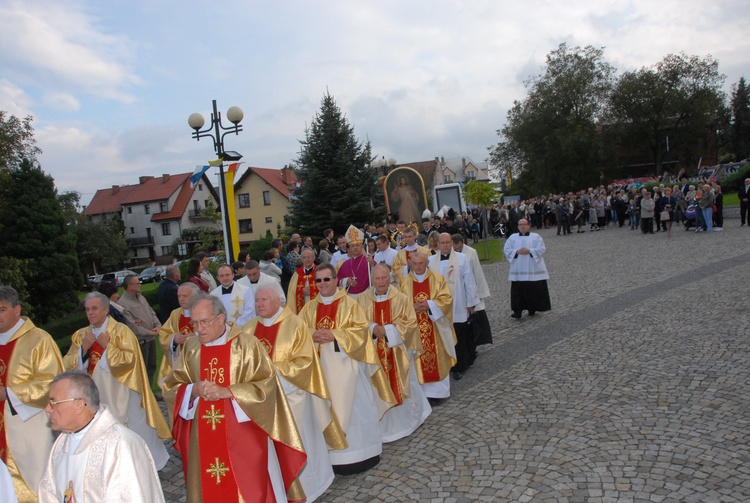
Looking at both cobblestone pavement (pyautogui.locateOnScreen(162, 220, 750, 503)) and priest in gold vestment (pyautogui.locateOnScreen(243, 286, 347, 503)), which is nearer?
cobblestone pavement (pyautogui.locateOnScreen(162, 220, 750, 503))

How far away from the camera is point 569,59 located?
43.4 metres

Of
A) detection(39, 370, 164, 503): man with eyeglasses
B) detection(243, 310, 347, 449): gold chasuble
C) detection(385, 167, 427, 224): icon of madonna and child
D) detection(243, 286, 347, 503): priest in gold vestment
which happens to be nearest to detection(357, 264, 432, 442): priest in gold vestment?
detection(243, 286, 347, 503): priest in gold vestment

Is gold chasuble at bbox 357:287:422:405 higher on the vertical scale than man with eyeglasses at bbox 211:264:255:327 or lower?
lower

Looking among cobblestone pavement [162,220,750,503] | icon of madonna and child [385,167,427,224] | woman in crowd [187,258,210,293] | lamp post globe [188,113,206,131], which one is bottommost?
cobblestone pavement [162,220,750,503]

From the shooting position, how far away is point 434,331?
281 inches

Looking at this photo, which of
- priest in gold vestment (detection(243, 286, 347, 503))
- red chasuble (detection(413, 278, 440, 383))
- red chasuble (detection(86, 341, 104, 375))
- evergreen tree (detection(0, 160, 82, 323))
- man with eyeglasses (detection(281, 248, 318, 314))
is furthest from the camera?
evergreen tree (detection(0, 160, 82, 323))

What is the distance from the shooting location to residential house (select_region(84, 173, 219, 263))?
5978cm

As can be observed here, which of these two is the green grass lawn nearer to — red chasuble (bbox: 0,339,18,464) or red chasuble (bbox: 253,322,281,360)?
red chasuble (bbox: 253,322,281,360)

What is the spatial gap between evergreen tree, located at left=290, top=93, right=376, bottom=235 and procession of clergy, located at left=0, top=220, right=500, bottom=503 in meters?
16.4

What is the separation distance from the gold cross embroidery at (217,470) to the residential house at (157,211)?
57.1 metres

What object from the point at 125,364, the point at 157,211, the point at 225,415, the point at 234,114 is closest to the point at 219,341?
the point at 225,415

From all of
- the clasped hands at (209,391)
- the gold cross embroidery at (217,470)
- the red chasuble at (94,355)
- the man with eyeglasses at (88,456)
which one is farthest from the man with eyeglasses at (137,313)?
the man with eyeglasses at (88,456)

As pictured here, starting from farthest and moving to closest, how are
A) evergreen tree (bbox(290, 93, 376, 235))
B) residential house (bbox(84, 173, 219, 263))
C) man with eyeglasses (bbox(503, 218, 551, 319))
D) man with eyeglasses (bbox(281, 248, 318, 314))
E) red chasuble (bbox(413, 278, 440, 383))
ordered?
1. residential house (bbox(84, 173, 219, 263))
2. evergreen tree (bbox(290, 93, 376, 235))
3. man with eyeglasses (bbox(503, 218, 551, 319))
4. man with eyeglasses (bbox(281, 248, 318, 314))
5. red chasuble (bbox(413, 278, 440, 383))

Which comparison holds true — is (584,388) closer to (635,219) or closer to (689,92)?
(635,219)
